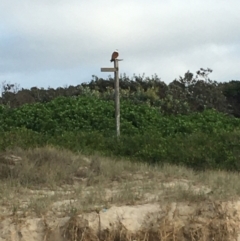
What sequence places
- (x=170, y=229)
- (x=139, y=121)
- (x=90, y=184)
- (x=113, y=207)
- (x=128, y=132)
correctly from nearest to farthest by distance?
(x=170, y=229) < (x=113, y=207) < (x=90, y=184) < (x=128, y=132) < (x=139, y=121)

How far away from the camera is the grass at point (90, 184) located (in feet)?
25.8

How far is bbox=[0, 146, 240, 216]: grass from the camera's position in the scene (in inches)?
310

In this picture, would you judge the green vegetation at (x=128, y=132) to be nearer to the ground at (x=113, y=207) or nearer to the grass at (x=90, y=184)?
the grass at (x=90, y=184)

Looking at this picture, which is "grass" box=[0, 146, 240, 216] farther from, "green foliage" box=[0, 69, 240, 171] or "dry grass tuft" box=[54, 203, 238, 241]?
"green foliage" box=[0, 69, 240, 171]

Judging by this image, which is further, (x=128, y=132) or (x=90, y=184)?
(x=128, y=132)

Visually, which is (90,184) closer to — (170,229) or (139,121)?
(170,229)

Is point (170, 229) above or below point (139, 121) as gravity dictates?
below

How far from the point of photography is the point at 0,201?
8.00 metres

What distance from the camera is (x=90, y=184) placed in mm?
9539

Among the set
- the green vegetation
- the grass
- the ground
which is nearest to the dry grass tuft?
the ground

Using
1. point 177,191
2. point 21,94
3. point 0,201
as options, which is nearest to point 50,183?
point 0,201

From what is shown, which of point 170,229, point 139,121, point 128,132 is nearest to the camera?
point 170,229

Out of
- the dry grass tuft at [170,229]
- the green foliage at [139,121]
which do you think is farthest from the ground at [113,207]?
the green foliage at [139,121]

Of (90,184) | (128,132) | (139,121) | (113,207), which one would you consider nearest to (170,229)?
(113,207)
